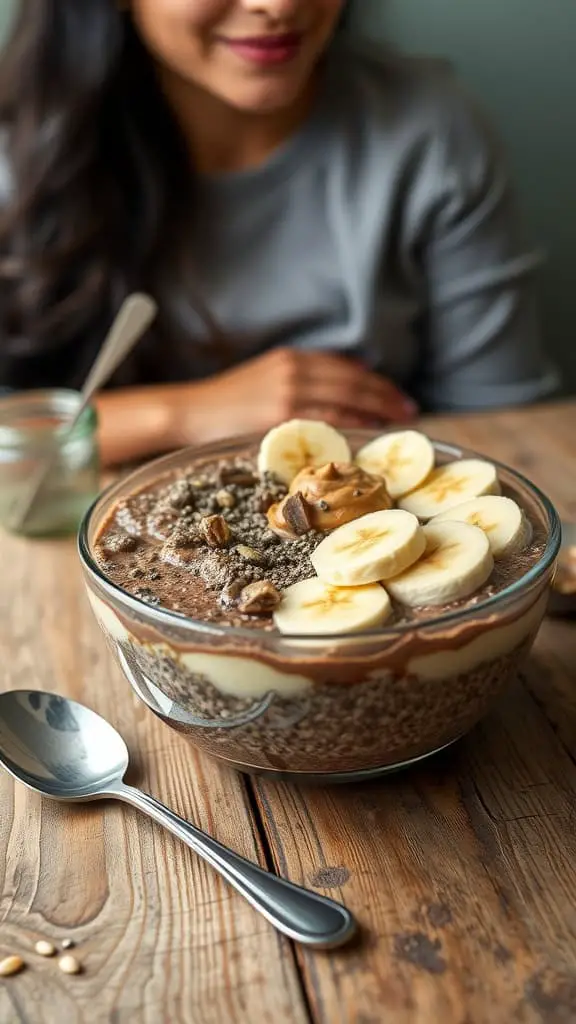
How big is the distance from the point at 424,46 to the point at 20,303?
0.96 meters

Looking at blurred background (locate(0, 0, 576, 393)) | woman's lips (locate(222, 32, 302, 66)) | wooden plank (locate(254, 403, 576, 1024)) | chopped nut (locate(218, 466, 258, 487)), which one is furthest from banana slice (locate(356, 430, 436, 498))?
blurred background (locate(0, 0, 576, 393))

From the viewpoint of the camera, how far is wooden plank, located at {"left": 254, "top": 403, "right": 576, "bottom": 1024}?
23.8 inches

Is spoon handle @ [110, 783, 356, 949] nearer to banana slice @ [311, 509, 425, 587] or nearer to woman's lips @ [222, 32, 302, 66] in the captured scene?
banana slice @ [311, 509, 425, 587]

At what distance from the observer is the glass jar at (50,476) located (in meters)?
1.20

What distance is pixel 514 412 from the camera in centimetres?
151

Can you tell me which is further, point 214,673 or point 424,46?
point 424,46

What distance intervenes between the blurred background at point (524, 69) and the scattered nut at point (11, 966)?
5.77 feet

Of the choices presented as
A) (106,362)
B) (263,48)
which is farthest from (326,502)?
(263,48)

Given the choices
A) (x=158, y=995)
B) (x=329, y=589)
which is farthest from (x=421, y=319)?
(x=158, y=995)

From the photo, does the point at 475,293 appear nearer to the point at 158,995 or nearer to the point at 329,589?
the point at 329,589

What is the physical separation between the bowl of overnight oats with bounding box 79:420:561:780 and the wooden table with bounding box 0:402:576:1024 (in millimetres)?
43

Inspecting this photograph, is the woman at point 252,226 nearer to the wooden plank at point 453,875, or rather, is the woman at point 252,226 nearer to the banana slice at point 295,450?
the banana slice at point 295,450

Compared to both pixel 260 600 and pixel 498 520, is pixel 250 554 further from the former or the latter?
pixel 498 520

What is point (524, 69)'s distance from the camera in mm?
2053
